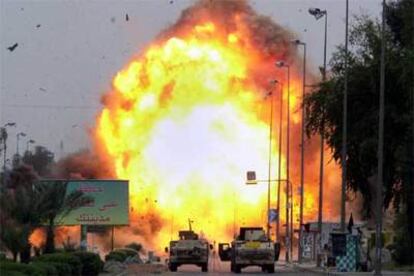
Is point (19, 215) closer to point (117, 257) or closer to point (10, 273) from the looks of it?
point (10, 273)

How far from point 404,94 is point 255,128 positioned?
136 feet

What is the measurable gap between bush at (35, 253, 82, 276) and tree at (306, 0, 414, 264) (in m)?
21.8

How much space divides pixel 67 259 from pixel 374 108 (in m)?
26.5

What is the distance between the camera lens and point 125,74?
87188 millimetres

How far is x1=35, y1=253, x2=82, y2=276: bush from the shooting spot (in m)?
33.9

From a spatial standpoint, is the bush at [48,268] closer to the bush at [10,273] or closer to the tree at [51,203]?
the bush at [10,273]

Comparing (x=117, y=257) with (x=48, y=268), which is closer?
(x=48, y=268)

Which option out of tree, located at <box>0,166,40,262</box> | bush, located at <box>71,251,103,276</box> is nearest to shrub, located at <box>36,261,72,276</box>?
tree, located at <box>0,166,40,262</box>

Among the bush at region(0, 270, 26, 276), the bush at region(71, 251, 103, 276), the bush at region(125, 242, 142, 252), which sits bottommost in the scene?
the bush at region(125, 242, 142, 252)

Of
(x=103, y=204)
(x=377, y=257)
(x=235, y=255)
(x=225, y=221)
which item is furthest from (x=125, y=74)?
(x=377, y=257)

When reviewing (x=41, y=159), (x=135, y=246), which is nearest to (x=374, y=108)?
(x=135, y=246)

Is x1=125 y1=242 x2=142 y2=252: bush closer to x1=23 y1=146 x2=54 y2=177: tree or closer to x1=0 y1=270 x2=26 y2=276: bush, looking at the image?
x1=23 y1=146 x2=54 y2=177: tree

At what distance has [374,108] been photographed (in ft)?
185

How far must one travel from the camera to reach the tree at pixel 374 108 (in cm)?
5294
